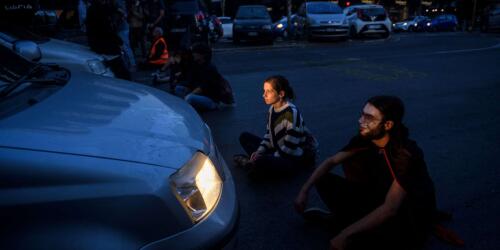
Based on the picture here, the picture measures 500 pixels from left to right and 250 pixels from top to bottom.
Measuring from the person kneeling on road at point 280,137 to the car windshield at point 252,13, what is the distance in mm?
14354

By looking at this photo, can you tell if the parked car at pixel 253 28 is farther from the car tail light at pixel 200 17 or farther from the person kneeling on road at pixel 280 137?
the person kneeling on road at pixel 280 137

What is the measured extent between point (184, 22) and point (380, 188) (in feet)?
41.3

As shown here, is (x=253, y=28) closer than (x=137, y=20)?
No

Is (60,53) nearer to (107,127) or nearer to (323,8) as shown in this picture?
(107,127)

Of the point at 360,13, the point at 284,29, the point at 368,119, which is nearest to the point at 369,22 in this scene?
the point at 360,13

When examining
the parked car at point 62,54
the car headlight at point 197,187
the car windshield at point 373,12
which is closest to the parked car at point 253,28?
the car windshield at point 373,12

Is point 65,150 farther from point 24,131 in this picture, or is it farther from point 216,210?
point 216,210

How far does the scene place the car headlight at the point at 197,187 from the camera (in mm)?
1829

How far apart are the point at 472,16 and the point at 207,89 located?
30.5 m

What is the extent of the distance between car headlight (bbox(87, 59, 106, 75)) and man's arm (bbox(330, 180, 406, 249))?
4268 mm

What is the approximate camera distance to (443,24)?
36250 millimetres

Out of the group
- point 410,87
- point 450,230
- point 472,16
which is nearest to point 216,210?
point 450,230

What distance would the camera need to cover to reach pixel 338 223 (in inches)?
122

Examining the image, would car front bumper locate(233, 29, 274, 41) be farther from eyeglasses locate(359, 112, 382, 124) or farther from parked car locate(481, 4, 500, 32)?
eyeglasses locate(359, 112, 382, 124)
